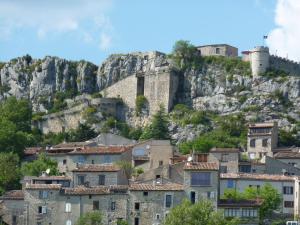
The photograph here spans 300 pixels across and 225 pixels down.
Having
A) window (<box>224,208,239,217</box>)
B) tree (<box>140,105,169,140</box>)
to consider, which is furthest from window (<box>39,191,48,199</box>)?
tree (<box>140,105,169,140</box>)

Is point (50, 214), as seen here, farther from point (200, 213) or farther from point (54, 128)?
point (54, 128)

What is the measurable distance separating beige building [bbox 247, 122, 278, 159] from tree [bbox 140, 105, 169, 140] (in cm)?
1166

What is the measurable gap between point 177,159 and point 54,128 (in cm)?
4628

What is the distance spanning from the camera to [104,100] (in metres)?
148

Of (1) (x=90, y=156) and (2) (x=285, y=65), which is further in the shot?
(2) (x=285, y=65)

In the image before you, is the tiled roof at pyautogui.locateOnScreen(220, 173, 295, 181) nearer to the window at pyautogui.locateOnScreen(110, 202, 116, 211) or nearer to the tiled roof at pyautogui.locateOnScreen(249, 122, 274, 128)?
the window at pyautogui.locateOnScreen(110, 202, 116, 211)

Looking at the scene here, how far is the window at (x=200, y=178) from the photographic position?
86375 mm

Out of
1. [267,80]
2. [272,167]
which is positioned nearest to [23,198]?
[272,167]

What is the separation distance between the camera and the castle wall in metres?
143

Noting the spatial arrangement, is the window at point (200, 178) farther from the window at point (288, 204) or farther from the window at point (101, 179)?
the window at point (288, 204)

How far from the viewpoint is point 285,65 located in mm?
143875

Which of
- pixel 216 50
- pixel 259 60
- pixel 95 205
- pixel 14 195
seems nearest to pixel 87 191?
pixel 95 205

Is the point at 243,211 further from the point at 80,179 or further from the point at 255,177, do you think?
the point at 80,179

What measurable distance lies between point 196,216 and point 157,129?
170 ft
